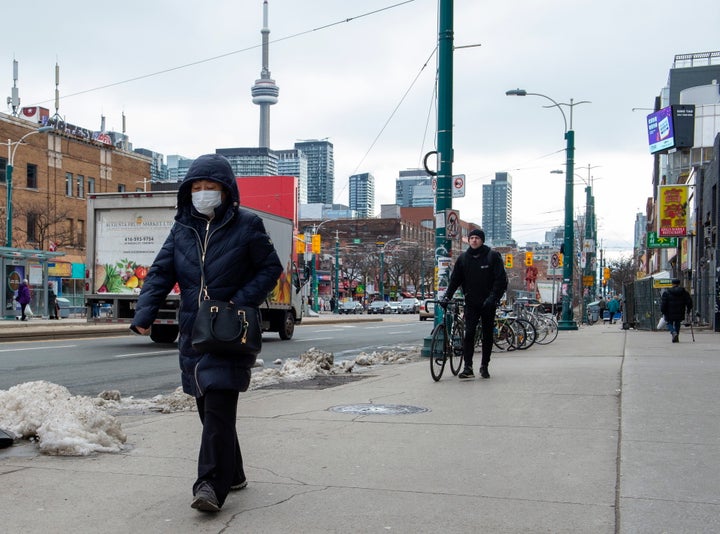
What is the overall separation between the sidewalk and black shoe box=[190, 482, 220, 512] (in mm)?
63

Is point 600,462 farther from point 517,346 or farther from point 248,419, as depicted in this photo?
point 517,346

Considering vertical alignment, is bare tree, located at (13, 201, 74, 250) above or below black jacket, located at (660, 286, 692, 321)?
above

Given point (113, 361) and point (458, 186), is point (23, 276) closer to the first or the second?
point (113, 361)

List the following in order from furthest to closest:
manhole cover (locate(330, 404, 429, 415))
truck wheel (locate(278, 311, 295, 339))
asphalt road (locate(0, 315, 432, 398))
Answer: truck wheel (locate(278, 311, 295, 339)) < asphalt road (locate(0, 315, 432, 398)) < manhole cover (locate(330, 404, 429, 415))

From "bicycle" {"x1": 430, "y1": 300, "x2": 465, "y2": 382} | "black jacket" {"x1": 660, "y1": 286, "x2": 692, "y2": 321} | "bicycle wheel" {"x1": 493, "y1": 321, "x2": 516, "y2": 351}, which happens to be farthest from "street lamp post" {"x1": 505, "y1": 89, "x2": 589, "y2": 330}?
"bicycle" {"x1": 430, "y1": 300, "x2": 465, "y2": 382}

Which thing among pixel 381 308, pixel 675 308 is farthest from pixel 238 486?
pixel 381 308

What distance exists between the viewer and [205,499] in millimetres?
4090

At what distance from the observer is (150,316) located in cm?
455

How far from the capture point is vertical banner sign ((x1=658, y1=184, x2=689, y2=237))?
37281mm

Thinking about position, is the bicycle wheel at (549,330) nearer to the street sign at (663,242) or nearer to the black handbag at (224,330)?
the black handbag at (224,330)

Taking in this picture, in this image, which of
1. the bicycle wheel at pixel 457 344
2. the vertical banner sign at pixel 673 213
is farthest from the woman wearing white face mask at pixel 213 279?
the vertical banner sign at pixel 673 213

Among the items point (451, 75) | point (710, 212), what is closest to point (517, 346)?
point (451, 75)

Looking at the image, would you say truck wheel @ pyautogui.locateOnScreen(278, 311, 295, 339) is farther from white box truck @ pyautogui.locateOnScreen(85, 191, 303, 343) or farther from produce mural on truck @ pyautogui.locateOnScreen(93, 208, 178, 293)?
produce mural on truck @ pyautogui.locateOnScreen(93, 208, 178, 293)

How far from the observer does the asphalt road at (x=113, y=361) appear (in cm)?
1128
